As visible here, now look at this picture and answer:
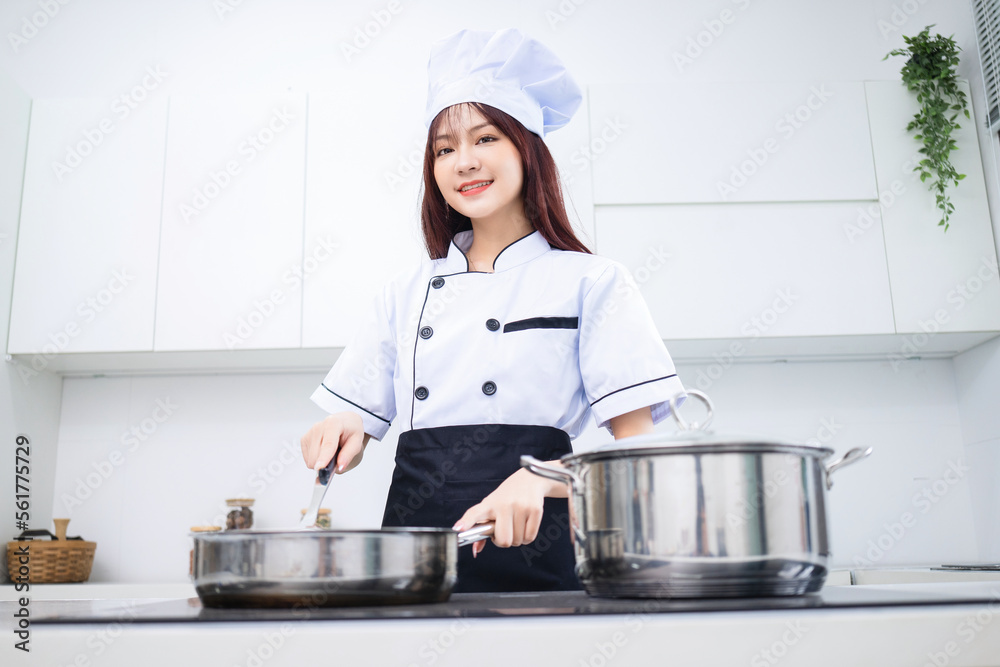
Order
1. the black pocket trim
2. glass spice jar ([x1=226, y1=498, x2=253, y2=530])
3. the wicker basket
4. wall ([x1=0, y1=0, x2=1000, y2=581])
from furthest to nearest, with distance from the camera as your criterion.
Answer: wall ([x1=0, y1=0, x2=1000, y2=581]) → glass spice jar ([x1=226, y1=498, x2=253, y2=530]) → the wicker basket → the black pocket trim

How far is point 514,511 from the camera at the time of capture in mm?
684

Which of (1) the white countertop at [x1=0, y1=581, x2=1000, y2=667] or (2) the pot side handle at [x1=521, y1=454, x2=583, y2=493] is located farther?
(2) the pot side handle at [x1=521, y1=454, x2=583, y2=493]

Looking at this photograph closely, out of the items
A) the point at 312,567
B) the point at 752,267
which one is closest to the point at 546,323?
the point at 312,567

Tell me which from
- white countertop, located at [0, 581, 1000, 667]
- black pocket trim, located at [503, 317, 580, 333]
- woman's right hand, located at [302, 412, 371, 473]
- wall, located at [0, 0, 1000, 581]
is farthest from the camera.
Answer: wall, located at [0, 0, 1000, 581]

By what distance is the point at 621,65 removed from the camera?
242cm

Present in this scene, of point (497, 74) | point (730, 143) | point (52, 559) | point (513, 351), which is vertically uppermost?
point (730, 143)

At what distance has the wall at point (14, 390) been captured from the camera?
1.99m

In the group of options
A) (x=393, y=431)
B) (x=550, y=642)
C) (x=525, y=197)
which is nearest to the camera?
(x=550, y=642)

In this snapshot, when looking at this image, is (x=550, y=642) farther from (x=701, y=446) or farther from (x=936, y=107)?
(x=936, y=107)

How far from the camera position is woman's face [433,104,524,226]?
1007 millimetres

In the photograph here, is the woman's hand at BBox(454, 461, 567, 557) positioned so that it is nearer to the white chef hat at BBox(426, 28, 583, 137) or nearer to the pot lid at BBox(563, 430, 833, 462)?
the pot lid at BBox(563, 430, 833, 462)

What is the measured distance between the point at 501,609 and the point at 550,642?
0.06 m

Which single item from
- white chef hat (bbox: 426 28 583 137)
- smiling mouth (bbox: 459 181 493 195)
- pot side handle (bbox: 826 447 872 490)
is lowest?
pot side handle (bbox: 826 447 872 490)

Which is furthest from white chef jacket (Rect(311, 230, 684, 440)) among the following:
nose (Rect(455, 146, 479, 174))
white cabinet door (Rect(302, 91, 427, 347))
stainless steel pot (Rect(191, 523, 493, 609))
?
white cabinet door (Rect(302, 91, 427, 347))
